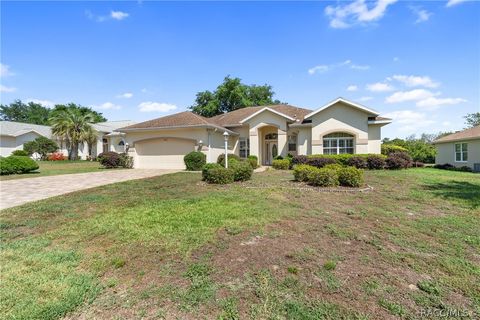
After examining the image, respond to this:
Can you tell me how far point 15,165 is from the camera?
15180 millimetres

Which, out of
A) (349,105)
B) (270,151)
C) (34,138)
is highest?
(349,105)

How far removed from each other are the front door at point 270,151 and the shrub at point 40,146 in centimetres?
2588

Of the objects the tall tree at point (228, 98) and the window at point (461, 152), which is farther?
the tall tree at point (228, 98)

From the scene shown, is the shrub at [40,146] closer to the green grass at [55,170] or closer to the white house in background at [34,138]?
the white house in background at [34,138]

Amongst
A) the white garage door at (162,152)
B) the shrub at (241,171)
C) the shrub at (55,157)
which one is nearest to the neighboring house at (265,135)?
the white garage door at (162,152)

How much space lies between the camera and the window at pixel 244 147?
21675 mm

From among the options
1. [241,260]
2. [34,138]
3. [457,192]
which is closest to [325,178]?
[457,192]

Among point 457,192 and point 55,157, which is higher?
point 55,157

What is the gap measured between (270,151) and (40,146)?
26962 millimetres

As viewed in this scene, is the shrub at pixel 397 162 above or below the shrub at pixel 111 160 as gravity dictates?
below

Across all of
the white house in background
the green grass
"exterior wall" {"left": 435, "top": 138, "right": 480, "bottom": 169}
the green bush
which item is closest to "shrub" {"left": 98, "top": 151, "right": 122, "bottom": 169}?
the green grass

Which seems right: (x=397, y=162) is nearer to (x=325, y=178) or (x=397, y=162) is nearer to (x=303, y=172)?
(x=303, y=172)

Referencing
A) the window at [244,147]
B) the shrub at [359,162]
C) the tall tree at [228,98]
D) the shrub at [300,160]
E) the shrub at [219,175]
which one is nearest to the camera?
the shrub at [219,175]

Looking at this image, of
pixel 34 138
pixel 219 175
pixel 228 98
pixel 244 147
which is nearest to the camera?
pixel 219 175
